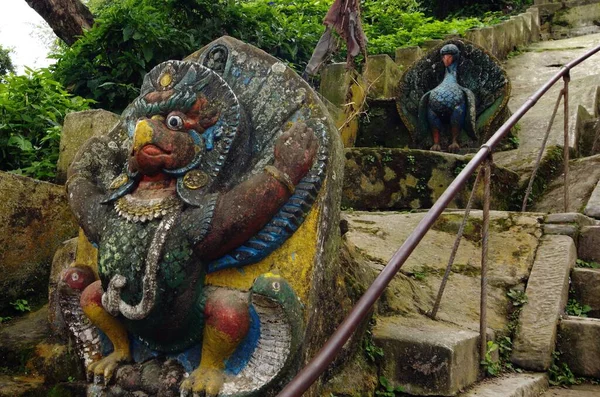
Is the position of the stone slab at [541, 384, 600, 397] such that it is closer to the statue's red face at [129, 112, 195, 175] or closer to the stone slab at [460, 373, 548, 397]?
the stone slab at [460, 373, 548, 397]

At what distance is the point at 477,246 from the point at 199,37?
344 cm

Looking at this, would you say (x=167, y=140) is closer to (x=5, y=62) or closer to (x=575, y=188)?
(x=575, y=188)

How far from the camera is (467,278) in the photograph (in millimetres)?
3387

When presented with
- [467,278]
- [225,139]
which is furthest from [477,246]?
[225,139]

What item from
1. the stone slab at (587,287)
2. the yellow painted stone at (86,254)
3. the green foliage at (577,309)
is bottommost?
the green foliage at (577,309)

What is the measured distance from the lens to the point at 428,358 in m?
2.40

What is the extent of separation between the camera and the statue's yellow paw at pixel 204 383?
188 cm

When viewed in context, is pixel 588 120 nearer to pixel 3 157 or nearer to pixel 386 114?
pixel 386 114

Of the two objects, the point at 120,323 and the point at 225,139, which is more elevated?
the point at 225,139

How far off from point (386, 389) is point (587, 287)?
4.64 feet

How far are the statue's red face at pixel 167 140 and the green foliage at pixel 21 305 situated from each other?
153 centimetres

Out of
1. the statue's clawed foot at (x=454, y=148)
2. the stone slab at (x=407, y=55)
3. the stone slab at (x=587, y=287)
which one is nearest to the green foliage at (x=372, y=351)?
the stone slab at (x=587, y=287)

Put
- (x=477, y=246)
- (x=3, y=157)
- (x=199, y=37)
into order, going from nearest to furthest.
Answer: (x=477, y=246), (x=3, y=157), (x=199, y=37)

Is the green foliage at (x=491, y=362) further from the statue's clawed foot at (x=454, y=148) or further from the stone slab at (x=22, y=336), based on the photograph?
the statue's clawed foot at (x=454, y=148)
